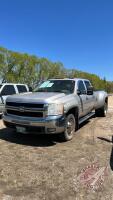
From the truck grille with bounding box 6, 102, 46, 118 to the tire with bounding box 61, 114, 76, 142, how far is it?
884mm

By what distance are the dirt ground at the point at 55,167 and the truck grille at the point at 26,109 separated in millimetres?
852

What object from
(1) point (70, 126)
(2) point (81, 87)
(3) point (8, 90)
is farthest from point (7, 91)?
(1) point (70, 126)

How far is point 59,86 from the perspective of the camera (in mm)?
9180

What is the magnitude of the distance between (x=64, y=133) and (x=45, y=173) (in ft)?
8.11

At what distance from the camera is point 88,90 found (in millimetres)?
9453

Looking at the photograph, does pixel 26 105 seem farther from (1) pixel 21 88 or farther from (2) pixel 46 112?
(1) pixel 21 88

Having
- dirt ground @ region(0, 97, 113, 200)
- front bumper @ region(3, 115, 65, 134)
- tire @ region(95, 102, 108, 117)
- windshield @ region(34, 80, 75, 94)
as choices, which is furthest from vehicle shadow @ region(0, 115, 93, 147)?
tire @ region(95, 102, 108, 117)

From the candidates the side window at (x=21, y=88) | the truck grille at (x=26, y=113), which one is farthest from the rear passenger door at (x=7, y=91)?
the truck grille at (x=26, y=113)

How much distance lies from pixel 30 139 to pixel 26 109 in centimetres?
119

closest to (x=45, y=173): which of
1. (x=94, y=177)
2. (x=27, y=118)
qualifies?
(x=94, y=177)

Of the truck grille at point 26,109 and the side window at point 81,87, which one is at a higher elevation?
the side window at point 81,87

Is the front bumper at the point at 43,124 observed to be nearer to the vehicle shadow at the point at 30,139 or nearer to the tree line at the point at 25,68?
the vehicle shadow at the point at 30,139

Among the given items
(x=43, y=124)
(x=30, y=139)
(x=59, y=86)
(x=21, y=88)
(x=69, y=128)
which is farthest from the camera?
(x=21, y=88)

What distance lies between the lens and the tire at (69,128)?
7.72 m
